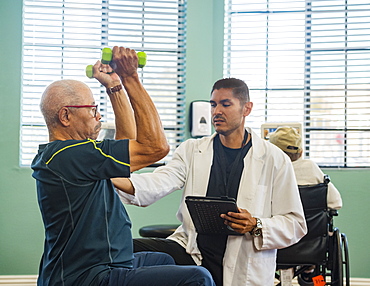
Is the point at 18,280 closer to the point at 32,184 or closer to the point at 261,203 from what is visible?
the point at 32,184

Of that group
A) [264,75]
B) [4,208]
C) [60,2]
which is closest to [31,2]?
[60,2]

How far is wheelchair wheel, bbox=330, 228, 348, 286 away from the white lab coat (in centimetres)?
61

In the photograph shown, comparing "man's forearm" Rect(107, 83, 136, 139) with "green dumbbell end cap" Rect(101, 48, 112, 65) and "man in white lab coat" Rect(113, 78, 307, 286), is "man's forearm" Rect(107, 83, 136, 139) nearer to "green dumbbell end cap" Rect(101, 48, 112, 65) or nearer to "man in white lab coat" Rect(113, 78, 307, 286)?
"man in white lab coat" Rect(113, 78, 307, 286)

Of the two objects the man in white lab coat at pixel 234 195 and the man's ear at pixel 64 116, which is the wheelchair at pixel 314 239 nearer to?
the man in white lab coat at pixel 234 195

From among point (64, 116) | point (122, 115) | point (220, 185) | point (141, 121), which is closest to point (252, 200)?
point (220, 185)

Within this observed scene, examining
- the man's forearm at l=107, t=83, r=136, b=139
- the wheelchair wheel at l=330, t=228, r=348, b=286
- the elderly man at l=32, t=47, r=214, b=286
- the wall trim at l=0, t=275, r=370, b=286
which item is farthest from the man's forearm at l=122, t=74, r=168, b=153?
the wall trim at l=0, t=275, r=370, b=286

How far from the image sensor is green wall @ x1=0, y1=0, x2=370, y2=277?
3793 mm

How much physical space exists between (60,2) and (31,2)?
22 centimetres

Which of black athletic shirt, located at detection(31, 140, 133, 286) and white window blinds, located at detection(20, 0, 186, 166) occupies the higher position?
white window blinds, located at detection(20, 0, 186, 166)

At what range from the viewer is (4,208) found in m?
3.79

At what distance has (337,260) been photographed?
2936 mm

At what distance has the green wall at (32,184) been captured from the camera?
3.79 meters

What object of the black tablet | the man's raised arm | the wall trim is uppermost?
the man's raised arm

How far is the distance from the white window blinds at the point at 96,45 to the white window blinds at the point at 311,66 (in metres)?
0.48
